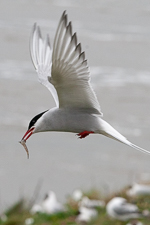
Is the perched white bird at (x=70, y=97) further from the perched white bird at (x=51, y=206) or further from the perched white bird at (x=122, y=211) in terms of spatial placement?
the perched white bird at (x=51, y=206)

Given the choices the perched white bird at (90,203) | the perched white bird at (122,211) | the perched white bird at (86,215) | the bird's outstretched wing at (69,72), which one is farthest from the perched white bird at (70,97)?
the perched white bird at (90,203)

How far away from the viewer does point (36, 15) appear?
18.7 meters

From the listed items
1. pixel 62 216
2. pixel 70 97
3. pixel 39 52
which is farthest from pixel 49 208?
pixel 70 97

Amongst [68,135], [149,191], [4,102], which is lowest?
[149,191]

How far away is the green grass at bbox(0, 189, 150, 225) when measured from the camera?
17.4 feet

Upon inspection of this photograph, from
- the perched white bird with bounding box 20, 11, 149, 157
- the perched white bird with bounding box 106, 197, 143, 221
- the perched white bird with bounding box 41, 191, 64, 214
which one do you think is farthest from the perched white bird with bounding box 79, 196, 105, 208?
the perched white bird with bounding box 20, 11, 149, 157

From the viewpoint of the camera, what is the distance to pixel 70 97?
438cm

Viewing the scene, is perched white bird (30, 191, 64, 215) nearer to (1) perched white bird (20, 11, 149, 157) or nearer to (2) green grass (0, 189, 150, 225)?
(2) green grass (0, 189, 150, 225)

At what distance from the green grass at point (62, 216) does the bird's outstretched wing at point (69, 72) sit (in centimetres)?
123

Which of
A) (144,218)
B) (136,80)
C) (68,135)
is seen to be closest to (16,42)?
(136,80)

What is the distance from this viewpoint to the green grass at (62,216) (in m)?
5.30

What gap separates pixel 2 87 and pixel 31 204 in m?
7.36

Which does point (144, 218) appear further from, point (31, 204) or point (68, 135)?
point (68, 135)

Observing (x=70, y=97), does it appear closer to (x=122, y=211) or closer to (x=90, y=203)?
(x=122, y=211)
